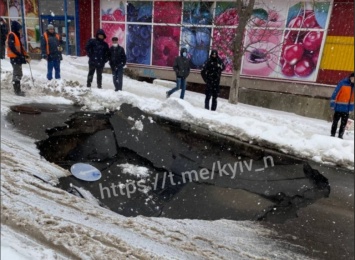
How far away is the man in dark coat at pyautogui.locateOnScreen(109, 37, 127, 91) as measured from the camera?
6.12m

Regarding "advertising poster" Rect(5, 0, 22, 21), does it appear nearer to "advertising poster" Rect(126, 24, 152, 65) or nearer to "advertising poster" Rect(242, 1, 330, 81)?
"advertising poster" Rect(242, 1, 330, 81)

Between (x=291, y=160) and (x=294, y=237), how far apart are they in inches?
62.3

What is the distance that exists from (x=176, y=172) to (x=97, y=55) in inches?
137

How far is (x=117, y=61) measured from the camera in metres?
6.25

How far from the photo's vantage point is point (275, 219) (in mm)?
3121

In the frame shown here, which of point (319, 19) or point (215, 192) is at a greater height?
point (319, 19)

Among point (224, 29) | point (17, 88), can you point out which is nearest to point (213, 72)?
point (224, 29)

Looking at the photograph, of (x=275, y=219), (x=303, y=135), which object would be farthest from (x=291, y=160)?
(x=275, y=219)

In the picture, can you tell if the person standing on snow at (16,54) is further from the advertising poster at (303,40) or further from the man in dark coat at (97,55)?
the advertising poster at (303,40)

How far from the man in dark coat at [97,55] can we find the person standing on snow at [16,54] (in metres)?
3.38

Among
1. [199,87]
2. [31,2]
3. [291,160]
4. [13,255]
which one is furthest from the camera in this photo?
[199,87]

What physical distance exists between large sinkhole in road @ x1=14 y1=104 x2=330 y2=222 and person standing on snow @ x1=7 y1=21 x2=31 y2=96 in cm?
73

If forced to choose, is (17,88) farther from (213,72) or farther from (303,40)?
(303,40)

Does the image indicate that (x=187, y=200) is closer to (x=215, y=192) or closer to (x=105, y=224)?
(x=215, y=192)
